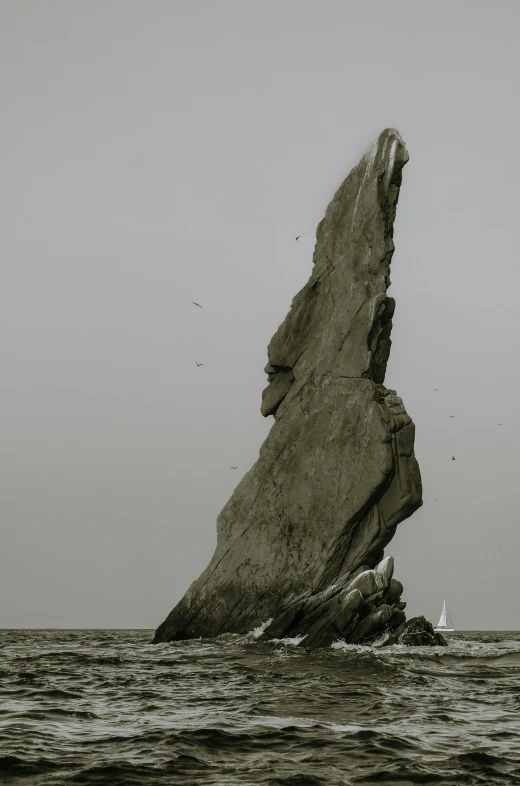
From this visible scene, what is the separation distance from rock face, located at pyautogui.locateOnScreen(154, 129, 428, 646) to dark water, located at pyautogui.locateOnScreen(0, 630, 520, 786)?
743cm

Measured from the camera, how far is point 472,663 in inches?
1152

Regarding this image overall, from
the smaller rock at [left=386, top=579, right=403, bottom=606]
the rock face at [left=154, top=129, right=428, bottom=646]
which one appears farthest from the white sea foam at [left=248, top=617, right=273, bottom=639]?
the smaller rock at [left=386, top=579, right=403, bottom=606]

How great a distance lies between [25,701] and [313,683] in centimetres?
649

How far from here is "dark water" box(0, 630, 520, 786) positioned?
1213cm

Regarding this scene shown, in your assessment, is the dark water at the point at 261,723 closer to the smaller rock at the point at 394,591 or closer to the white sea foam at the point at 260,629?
the smaller rock at the point at 394,591

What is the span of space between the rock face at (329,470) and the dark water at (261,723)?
24.4 feet

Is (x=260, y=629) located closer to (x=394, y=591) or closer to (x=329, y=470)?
(x=394, y=591)

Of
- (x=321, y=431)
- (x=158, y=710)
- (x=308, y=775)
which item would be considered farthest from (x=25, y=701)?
(x=321, y=431)

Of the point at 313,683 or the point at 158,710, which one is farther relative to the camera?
the point at 313,683

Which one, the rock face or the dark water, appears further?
the rock face

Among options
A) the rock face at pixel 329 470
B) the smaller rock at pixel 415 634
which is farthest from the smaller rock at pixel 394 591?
the smaller rock at pixel 415 634

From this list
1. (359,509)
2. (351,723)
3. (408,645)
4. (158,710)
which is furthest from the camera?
(359,509)

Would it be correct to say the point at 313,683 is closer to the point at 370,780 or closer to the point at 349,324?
the point at 370,780

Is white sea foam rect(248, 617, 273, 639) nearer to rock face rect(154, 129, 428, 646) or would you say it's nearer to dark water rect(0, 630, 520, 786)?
rock face rect(154, 129, 428, 646)
